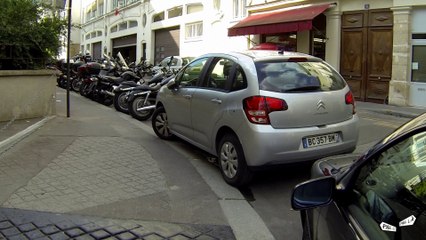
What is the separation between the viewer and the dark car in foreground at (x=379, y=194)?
194cm

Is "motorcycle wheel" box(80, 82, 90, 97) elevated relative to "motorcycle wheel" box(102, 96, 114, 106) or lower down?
elevated

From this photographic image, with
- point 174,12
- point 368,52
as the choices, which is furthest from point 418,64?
point 174,12

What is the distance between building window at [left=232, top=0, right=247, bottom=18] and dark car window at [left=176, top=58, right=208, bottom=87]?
15606 millimetres

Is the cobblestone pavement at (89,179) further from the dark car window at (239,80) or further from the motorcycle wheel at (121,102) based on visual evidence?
the motorcycle wheel at (121,102)

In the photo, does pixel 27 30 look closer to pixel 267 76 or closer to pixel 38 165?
pixel 38 165

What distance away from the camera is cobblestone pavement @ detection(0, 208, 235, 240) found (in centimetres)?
403

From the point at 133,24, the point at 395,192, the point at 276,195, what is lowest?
the point at 276,195

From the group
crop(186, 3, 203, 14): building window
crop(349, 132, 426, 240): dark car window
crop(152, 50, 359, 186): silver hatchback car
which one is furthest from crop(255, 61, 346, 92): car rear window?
crop(186, 3, 203, 14): building window

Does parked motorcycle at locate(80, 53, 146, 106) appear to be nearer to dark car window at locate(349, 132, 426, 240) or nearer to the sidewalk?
the sidewalk

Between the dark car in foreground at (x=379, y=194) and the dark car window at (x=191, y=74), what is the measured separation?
4.30 m

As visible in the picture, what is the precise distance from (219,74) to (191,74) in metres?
0.88

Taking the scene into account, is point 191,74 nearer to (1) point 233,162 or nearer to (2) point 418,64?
(1) point 233,162

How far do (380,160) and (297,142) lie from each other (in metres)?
2.89

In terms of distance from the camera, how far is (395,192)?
2.08m
